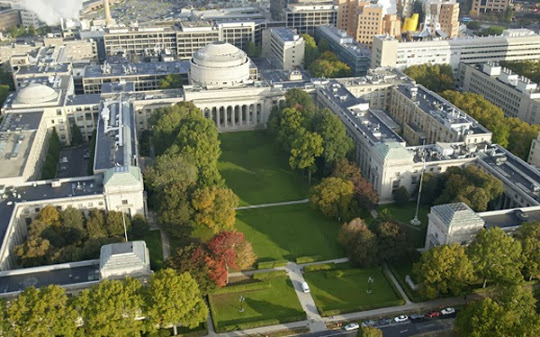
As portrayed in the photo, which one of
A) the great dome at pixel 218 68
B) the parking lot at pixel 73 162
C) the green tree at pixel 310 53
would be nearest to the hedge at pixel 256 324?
the parking lot at pixel 73 162

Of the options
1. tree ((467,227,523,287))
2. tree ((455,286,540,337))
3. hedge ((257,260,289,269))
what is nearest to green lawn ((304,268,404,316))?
hedge ((257,260,289,269))

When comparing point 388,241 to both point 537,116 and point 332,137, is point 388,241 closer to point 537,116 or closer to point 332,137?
point 332,137

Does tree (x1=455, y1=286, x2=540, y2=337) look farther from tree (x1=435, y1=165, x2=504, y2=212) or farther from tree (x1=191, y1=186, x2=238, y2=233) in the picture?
tree (x1=191, y1=186, x2=238, y2=233)

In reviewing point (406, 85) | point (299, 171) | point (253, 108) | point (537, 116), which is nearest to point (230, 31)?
point (253, 108)

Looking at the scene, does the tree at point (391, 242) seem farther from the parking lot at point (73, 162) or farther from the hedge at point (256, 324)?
the parking lot at point (73, 162)

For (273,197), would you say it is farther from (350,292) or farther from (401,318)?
(401,318)

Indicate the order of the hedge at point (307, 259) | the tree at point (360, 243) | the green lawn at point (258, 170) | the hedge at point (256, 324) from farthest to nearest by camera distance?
1. the green lawn at point (258, 170)
2. the hedge at point (307, 259)
3. the tree at point (360, 243)
4. the hedge at point (256, 324)
